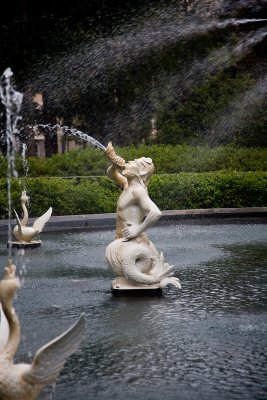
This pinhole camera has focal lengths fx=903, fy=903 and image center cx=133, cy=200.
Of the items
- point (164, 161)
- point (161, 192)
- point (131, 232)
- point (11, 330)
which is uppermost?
point (11, 330)

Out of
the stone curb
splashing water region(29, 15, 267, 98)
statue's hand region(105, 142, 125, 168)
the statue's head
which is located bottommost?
the stone curb

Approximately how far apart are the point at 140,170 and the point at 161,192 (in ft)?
30.3

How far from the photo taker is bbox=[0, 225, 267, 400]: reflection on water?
20.4ft

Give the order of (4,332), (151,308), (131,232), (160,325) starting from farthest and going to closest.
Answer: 1. (131,232)
2. (151,308)
3. (160,325)
4. (4,332)

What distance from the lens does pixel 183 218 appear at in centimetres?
1736

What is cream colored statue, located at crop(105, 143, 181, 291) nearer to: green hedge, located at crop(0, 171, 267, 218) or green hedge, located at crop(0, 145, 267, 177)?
green hedge, located at crop(0, 171, 267, 218)

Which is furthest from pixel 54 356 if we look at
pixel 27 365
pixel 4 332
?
pixel 4 332

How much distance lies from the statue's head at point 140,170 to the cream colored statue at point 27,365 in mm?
4340

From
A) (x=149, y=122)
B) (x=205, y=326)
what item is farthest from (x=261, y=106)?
(x=205, y=326)

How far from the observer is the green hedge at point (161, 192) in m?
17.5

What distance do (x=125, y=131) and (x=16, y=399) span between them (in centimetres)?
2674

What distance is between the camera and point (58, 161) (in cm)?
2284

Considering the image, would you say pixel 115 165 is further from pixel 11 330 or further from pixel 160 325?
pixel 11 330

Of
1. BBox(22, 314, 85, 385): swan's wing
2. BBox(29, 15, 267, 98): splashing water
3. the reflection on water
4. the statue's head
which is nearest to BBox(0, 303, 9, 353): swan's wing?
BBox(22, 314, 85, 385): swan's wing
